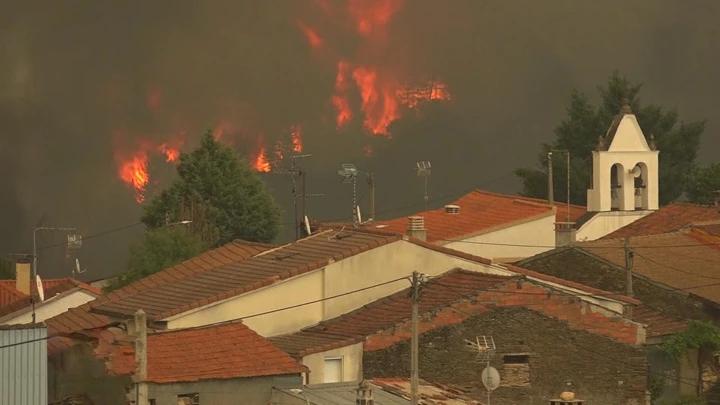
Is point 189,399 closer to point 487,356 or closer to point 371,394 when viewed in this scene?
point 371,394

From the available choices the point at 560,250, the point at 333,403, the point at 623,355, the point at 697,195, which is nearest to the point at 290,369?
the point at 333,403

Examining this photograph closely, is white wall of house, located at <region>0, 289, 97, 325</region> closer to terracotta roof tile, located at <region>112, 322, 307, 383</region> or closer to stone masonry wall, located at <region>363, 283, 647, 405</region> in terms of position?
terracotta roof tile, located at <region>112, 322, 307, 383</region>

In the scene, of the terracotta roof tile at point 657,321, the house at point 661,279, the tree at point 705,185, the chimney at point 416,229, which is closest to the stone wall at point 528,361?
the terracotta roof tile at point 657,321

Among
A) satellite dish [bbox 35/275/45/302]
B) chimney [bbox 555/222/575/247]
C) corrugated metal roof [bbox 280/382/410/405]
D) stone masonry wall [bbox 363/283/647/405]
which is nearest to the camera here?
corrugated metal roof [bbox 280/382/410/405]

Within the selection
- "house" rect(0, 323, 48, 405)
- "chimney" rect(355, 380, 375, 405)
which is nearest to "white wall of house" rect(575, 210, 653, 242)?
"chimney" rect(355, 380, 375, 405)

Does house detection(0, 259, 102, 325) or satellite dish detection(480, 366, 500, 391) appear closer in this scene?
satellite dish detection(480, 366, 500, 391)

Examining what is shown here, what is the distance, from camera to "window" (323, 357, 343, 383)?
42.2 meters

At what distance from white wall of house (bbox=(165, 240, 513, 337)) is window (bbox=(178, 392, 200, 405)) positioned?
202 inches

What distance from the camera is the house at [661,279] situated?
50.3m

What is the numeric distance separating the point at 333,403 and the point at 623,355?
8803 millimetres

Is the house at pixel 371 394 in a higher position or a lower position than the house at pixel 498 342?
lower

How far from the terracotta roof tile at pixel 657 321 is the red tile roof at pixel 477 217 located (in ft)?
40.5

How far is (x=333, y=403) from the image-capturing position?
126ft

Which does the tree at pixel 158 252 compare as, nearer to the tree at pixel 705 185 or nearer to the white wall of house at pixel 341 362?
the white wall of house at pixel 341 362
